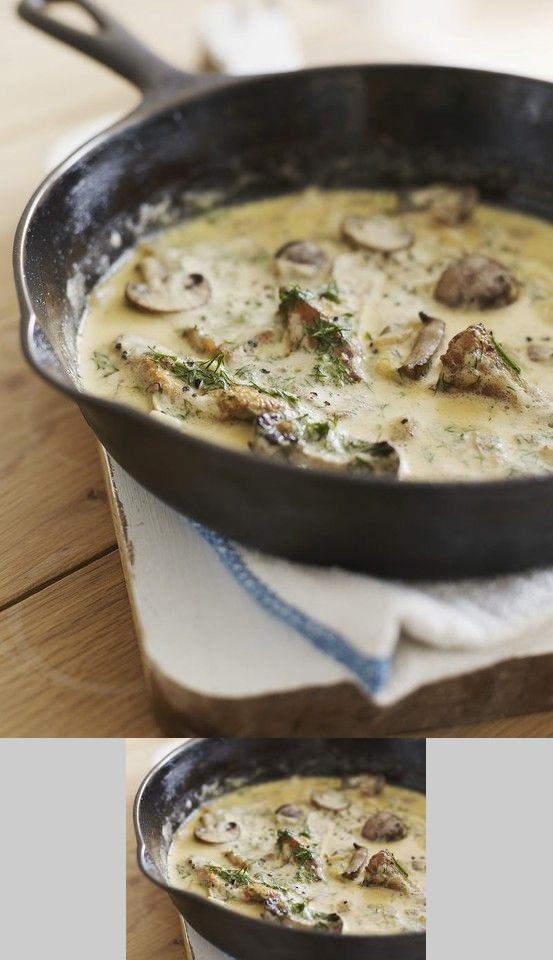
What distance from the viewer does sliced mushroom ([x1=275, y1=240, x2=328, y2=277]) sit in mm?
2475

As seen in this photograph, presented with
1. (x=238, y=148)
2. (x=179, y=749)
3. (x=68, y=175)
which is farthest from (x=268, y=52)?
(x=179, y=749)

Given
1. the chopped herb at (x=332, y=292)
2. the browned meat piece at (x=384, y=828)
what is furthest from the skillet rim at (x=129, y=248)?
the browned meat piece at (x=384, y=828)

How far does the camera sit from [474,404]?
2.02 m

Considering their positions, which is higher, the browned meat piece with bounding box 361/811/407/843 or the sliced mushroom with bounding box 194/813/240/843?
the sliced mushroom with bounding box 194/813/240/843

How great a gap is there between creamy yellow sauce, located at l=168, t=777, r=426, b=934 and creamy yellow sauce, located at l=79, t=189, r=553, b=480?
0.85 meters

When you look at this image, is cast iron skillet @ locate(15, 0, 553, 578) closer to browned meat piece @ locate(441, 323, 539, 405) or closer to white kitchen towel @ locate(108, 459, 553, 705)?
white kitchen towel @ locate(108, 459, 553, 705)

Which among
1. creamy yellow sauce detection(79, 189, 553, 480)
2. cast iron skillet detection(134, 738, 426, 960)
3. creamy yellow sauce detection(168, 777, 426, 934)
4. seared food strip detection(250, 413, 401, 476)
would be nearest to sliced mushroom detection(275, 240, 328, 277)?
creamy yellow sauce detection(79, 189, 553, 480)

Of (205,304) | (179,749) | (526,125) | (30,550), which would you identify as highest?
(526,125)

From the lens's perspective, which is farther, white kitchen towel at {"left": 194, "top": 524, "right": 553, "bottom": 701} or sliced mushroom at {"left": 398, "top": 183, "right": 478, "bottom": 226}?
sliced mushroom at {"left": 398, "top": 183, "right": 478, "bottom": 226}

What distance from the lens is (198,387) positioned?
6.61ft

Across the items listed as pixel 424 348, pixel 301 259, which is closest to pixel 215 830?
pixel 424 348

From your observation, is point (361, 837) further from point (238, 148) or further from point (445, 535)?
point (238, 148)

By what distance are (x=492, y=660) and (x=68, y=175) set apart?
1339mm

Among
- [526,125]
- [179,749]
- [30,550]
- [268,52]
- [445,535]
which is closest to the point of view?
[445,535]
